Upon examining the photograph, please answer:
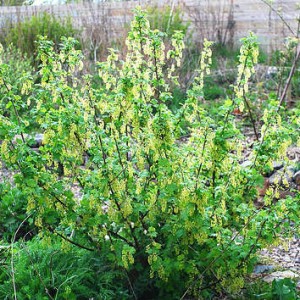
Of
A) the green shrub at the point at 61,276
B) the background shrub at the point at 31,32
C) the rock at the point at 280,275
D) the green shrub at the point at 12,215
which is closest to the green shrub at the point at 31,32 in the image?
the background shrub at the point at 31,32

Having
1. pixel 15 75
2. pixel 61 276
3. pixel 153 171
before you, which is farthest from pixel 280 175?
pixel 15 75

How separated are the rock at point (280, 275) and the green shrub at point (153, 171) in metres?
0.40

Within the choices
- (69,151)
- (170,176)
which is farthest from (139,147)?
(69,151)

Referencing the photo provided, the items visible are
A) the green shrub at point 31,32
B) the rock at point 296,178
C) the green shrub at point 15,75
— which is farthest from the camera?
the green shrub at point 31,32

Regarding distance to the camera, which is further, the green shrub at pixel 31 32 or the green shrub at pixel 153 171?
the green shrub at pixel 31 32

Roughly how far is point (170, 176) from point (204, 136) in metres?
0.27

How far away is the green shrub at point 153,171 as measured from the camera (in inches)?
114

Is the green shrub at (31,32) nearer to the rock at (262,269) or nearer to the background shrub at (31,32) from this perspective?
the background shrub at (31,32)

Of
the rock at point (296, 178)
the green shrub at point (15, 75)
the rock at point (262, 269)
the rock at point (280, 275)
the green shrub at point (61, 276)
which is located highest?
the green shrub at point (15, 75)

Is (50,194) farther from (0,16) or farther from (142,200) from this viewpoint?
(0,16)

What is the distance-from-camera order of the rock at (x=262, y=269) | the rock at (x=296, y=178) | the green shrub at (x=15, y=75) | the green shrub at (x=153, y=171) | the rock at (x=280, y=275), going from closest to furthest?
the green shrub at (x=153, y=171), the green shrub at (x=15, y=75), the rock at (x=280, y=275), the rock at (x=262, y=269), the rock at (x=296, y=178)

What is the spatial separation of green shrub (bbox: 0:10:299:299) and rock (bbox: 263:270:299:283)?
1.31 ft

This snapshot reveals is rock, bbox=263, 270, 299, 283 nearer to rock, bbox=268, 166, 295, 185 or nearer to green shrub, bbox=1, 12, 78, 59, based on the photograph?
rock, bbox=268, 166, 295, 185

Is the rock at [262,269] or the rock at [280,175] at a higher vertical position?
the rock at [280,175]
